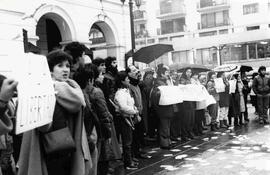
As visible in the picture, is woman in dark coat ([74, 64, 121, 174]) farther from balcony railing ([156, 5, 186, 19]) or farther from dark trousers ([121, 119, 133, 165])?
balcony railing ([156, 5, 186, 19])

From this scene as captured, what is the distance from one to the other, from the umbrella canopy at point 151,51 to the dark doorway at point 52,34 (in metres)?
3.89

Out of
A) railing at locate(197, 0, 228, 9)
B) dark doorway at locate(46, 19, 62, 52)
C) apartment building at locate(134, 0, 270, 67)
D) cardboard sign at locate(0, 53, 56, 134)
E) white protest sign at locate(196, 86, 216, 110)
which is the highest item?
railing at locate(197, 0, 228, 9)

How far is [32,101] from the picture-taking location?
2701 mm

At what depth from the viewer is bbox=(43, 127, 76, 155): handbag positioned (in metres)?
3.09

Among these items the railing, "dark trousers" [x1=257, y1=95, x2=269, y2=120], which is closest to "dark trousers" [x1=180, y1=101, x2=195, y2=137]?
"dark trousers" [x1=257, y1=95, x2=269, y2=120]

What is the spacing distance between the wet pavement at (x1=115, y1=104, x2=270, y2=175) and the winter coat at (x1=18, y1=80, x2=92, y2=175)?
→ 352 centimetres

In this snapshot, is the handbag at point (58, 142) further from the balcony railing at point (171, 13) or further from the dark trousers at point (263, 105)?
the balcony railing at point (171, 13)

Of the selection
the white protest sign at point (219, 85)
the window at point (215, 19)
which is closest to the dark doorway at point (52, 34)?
the white protest sign at point (219, 85)

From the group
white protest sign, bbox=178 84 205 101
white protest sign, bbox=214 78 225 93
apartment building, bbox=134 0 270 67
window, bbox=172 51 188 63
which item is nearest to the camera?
white protest sign, bbox=178 84 205 101

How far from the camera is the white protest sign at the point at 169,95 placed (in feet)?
29.2

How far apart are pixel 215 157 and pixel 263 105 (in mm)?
5836

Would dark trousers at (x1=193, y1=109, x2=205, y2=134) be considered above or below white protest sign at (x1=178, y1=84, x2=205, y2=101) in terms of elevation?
below

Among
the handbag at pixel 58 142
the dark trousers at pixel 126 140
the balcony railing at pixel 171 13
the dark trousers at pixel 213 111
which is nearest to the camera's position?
the handbag at pixel 58 142

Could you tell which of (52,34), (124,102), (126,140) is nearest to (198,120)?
(126,140)
